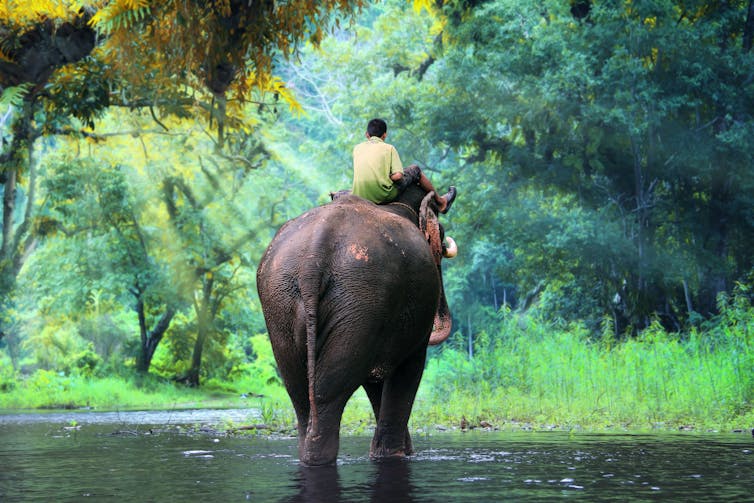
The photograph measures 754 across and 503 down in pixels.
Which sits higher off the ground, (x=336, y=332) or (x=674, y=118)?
(x=674, y=118)

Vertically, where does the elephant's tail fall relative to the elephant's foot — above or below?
above

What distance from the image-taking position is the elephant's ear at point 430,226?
8.27 meters

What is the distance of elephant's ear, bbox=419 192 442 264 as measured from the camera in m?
8.27

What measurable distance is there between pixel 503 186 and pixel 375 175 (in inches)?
798

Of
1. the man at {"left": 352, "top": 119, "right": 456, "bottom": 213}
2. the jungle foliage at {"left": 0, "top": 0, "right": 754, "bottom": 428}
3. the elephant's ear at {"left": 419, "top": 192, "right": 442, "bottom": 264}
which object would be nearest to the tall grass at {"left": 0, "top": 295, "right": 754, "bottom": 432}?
the jungle foliage at {"left": 0, "top": 0, "right": 754, "bottom": 428}

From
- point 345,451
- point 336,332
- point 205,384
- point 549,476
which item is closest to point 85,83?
point 345,451

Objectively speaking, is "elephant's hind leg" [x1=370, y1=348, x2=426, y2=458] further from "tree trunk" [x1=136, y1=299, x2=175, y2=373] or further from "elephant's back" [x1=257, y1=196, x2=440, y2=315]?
"tree trunk" [x1=136, y1=299, x2=175, y2=373]

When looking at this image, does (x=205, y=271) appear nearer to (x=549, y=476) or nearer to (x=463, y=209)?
(x=463, y=209)

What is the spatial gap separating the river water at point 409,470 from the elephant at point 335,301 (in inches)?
19.0

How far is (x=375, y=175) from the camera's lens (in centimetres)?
806

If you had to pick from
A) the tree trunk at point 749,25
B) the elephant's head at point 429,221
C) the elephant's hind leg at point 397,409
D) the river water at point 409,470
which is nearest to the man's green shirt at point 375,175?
the elephant's head at point 429,221

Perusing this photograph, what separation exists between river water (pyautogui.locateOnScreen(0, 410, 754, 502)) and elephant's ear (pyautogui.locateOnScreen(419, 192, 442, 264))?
1.68 metres

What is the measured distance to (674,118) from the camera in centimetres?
2431

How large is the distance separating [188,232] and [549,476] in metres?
24.5
